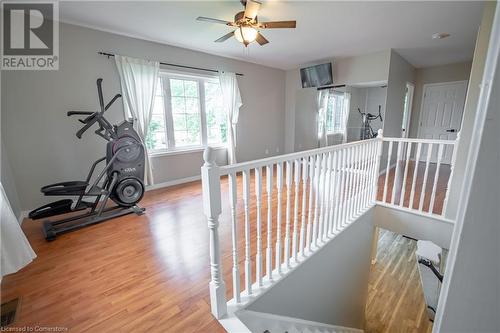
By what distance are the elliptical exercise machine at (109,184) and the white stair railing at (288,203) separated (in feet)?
4.88

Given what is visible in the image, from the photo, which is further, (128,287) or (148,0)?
(148,0)

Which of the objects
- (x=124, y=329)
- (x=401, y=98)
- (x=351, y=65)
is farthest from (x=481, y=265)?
(x=401, y=98)

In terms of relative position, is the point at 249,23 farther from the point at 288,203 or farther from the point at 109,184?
the point at 109,184

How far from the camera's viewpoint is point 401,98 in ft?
15.9

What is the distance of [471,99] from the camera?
2277 millimetres

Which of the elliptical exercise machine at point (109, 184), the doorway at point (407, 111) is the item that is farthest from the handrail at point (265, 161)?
the doorway at point (407, 111)

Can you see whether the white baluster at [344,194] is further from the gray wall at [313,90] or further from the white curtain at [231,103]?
the gray wall at [313,90]

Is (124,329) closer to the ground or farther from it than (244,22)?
closer to the ground

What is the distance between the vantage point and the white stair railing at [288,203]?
1294mm

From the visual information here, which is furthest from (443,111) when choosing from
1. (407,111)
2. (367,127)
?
(367,127)

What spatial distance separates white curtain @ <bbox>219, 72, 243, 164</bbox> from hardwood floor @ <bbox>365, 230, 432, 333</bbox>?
368cm

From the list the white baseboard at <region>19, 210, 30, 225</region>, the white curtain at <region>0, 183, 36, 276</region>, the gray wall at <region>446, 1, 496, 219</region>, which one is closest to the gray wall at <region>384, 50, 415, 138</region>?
the gray wall at <region>446, 1, 496, 219</region>

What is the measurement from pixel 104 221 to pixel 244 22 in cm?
286

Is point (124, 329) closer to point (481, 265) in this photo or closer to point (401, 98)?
A: point (481, 265)
